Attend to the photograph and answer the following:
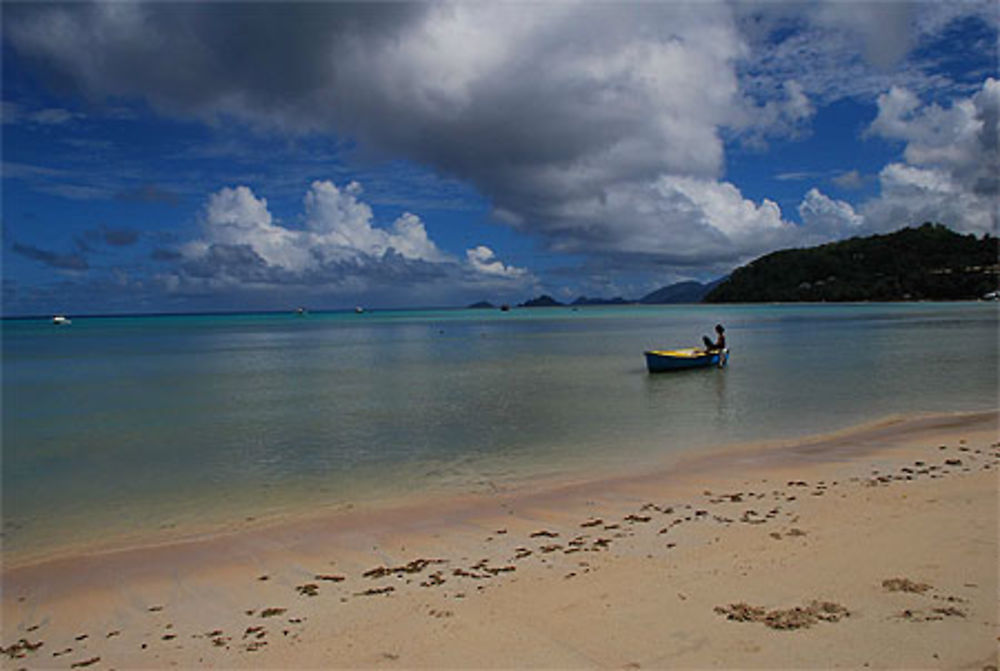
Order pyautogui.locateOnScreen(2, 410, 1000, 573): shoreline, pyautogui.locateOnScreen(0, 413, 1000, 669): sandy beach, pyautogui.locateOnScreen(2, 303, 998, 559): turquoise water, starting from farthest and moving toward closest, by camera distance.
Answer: pyautogui.locateOnScreen(2, 303, 998, 559): turquoise water, pyautogui.locateOnScreen(2, 410, 1000, 573): shoreline, pyautogui.locateOnScreen(0, 413, 1000, 669): sandy beach

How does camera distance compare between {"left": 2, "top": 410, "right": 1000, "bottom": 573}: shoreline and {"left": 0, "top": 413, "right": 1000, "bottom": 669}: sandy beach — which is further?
{"left": 2, "top": 410, "right": 1000, "bottom": 573}: shoreline

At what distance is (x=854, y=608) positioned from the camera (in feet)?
20.9

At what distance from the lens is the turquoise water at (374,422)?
13.2 metres

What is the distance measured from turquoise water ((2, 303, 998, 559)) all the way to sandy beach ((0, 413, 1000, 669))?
7.20 ft

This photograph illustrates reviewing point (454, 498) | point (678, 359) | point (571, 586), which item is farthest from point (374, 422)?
point (678, 359)

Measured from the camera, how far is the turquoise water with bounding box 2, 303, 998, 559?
13188 mm

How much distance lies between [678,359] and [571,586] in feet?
87.4

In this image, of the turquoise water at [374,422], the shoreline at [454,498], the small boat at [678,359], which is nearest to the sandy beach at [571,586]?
the shoreline at [454,498]

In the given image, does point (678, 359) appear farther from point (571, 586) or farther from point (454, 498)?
point (571, 586)

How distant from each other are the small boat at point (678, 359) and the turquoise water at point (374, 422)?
63 centimetres

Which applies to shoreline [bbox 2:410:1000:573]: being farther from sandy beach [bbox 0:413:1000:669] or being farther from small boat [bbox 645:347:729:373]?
small boat [bbox 645:347:729:373]

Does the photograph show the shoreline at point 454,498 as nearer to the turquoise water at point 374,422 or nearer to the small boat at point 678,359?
the turquoise water at point 374,422

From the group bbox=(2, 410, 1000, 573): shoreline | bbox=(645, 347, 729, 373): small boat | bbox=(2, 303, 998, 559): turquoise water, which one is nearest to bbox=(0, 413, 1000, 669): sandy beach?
bbox=(2, 410, 1000, 573): shoreline

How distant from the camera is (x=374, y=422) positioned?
21.3m
